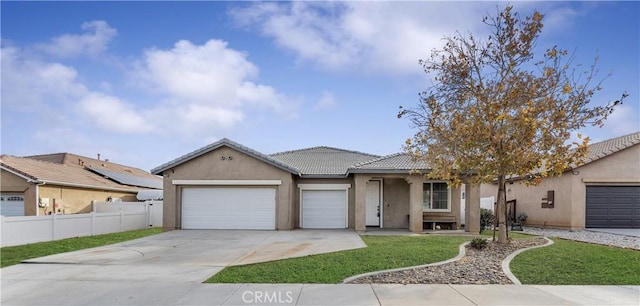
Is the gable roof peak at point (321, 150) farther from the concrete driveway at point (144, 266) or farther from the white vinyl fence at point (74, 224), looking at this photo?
the concrete driveway at point (144, 266)

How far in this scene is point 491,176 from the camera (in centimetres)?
1184

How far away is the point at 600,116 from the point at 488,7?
4157 millimetres

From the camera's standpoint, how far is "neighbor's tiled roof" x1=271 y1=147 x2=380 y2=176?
2012 centimetres

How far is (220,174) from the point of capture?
61.9 ft

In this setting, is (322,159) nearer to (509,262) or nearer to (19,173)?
(509,262)

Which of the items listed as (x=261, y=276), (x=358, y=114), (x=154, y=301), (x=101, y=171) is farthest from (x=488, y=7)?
(x=101, y=171)

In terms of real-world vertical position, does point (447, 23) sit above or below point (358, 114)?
above

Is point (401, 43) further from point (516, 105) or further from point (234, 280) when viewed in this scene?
point (234, 280)

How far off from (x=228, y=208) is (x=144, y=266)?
29.9 feet

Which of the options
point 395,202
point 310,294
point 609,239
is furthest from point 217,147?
point 609,239

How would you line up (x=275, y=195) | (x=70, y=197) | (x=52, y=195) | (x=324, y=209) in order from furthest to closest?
(x=70, y=197) < (x=52, y=195) < (x=324, y=209) < (x=275, y=195)

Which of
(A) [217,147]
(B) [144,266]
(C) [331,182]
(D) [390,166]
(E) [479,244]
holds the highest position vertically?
(A) [217,147]

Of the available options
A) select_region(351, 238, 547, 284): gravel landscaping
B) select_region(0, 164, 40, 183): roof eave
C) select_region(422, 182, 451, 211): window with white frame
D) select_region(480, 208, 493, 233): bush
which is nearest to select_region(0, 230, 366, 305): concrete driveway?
select_region(351, 238, 547, 284): gravel landscaping

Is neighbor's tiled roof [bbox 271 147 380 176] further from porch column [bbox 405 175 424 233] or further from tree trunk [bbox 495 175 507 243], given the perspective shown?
tree trunk [bbox 495 175 507 243]
